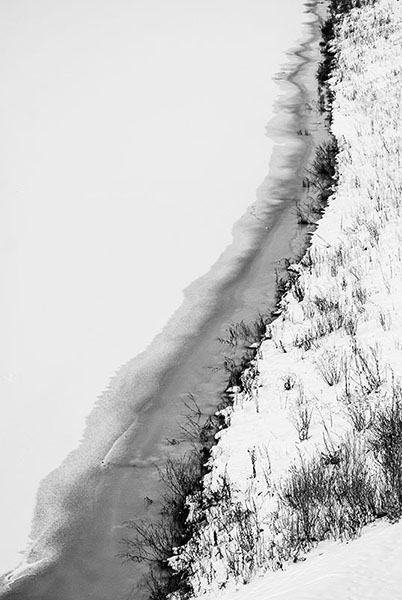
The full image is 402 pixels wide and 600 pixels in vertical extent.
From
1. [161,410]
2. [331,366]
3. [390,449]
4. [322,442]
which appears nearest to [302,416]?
[322,442]

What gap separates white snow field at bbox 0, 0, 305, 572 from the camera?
668cm

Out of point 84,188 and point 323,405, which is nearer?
point 323,405

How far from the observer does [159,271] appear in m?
8.73

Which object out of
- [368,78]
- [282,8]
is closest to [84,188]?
[368,78]

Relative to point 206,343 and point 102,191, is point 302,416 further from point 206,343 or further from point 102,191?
point 102,191

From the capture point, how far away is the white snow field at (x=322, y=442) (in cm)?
333

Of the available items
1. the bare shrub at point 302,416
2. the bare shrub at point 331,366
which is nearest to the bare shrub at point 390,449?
the bare shrub at point 302,416

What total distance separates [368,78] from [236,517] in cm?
1250

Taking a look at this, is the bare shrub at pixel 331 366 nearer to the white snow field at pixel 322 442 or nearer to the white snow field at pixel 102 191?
the white snow field at pixel 322 442

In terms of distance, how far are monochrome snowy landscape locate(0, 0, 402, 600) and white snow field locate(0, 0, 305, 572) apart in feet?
0.13

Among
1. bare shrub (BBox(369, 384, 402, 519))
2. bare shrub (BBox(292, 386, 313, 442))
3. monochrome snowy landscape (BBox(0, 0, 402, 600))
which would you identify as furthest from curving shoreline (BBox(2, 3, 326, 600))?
bare shrub (BBox(369, 384, 402, 519))

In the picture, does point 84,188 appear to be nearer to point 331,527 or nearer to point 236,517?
point 236,517

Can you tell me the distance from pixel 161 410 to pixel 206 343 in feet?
3.82

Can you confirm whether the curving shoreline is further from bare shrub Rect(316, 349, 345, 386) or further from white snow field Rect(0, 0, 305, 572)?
bare shrub Rect(316, 349, 345, 386)
